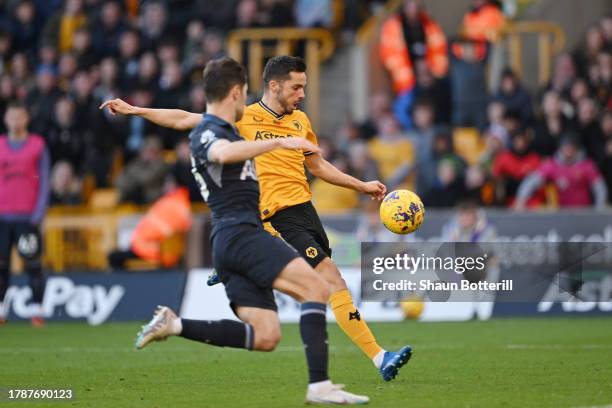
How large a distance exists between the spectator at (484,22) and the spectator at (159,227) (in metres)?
5.50

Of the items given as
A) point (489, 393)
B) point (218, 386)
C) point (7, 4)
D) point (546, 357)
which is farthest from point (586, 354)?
point (7, 4)

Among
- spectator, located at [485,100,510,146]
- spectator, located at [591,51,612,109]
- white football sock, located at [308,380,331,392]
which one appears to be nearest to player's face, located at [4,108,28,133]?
spectator, located at [485,100,510,146]

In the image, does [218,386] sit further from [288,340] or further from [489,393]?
[288,340]

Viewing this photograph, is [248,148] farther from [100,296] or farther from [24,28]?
[24,28]

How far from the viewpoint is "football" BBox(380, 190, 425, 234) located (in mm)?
9594

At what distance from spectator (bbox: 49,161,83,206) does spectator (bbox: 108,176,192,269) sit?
1684mm

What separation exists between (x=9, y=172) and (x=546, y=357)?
749 centimetres

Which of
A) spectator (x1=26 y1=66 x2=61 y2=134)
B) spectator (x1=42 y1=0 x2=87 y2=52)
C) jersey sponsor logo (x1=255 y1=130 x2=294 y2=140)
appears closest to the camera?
jersey sponsor logo (x1=255 y1=130 x2=294 y2=140)

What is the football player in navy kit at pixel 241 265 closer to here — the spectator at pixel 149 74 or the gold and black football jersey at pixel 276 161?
the gold and black football jersey at pixel 276 161

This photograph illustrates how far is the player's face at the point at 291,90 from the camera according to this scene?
945cm

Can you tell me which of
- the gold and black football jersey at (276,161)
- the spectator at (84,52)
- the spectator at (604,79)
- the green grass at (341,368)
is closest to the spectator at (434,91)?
the spectator at (604,79)

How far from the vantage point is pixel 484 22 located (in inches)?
803

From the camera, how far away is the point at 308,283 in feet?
26.2

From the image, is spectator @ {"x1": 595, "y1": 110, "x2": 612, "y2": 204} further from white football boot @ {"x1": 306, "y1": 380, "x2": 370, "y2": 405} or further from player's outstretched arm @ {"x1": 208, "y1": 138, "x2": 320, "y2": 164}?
player's outstretched arm @ {"x1": 208, "y1": 138, "x2": 320, "y2": 164}
